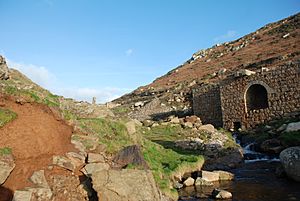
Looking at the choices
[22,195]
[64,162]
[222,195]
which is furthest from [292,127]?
[22,195]

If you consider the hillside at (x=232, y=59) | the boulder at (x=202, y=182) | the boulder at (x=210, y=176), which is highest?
the hillside at (x=232, y=59)

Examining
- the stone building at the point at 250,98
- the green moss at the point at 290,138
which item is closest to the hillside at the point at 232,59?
the stone building at the point at 250,98

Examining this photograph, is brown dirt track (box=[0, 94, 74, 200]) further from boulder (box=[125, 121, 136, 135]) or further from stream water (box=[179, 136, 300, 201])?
stream water (box=[179, 136, 300, 201])

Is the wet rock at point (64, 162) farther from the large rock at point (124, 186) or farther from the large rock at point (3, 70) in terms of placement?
the large rock at point (3, 70)

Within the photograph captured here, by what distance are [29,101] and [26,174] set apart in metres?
2.18

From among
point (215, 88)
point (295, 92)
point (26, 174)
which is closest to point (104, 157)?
point (26, 174)

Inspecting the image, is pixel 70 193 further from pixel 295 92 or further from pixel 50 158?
pixel 295 92

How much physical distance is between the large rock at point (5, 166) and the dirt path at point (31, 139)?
0.11 m

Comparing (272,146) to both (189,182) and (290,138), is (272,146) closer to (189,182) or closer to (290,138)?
(290,138)

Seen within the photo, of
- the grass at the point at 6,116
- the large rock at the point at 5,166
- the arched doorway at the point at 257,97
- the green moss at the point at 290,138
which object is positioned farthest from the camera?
the arched doorway at the point at 257,97

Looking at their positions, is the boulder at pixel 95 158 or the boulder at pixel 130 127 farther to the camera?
the boulder at pixel 130 127

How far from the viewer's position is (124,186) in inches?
267

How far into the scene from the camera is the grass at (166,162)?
10.1 m

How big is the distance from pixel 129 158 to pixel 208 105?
18.1m
